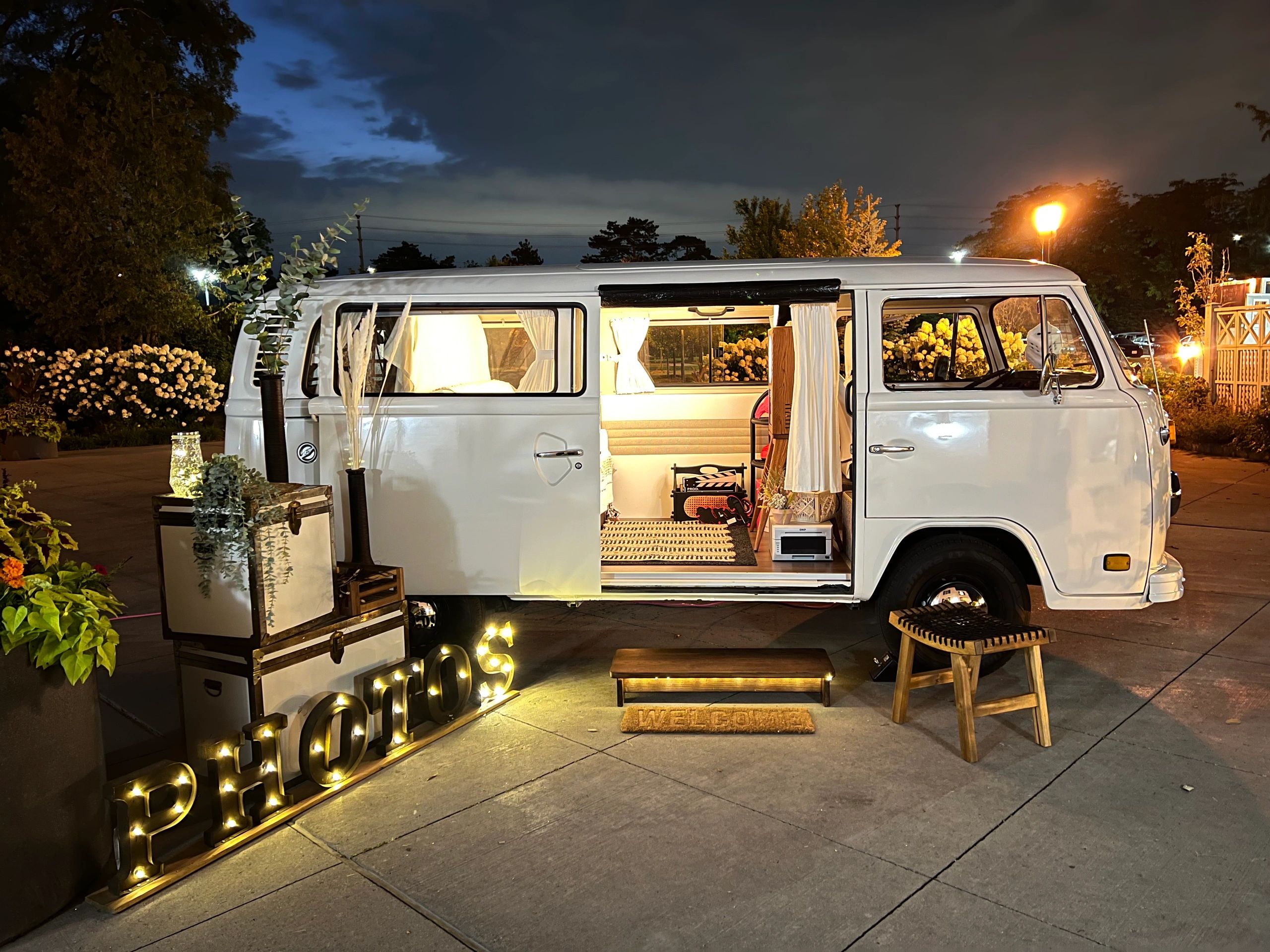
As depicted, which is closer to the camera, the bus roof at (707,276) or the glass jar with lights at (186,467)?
the glass jar with lights at (186,467)

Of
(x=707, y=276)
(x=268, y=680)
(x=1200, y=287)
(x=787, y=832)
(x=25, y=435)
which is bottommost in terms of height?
(x=787, y=832)

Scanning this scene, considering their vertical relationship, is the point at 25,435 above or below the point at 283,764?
above

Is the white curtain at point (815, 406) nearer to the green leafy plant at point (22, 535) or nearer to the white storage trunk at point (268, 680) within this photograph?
the white storage trunk at point (268, 680)

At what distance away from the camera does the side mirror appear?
203 inches

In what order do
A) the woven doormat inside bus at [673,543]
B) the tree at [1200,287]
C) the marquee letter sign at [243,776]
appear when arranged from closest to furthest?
1. the marquee letter sign at [243,776]
2. the woven doormat inside bus at [673,543]
3. the tree at [1200,287]

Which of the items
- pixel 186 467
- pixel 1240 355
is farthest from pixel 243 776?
pixel 1240 355

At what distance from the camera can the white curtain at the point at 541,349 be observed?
5594 mm

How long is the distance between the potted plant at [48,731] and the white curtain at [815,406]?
3834 mm

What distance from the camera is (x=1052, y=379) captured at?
517 cm

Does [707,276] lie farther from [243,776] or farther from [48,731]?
[48,731]

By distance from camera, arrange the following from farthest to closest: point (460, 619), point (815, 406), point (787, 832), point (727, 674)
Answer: point (460, 619) < point (815, 406) < point (727, 674) < point (787, 832)

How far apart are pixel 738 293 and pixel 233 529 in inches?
116

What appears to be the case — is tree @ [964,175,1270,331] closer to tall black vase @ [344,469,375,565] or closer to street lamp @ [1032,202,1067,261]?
street lamp @ [1032,202,1067,261]

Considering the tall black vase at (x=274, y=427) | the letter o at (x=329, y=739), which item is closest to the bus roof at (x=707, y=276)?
the tall black vase at (x=274, y=427)
